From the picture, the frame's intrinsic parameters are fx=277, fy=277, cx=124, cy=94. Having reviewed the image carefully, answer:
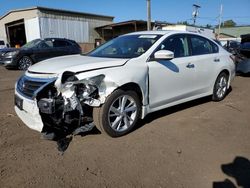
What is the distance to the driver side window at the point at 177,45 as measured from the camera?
5027 millimetres

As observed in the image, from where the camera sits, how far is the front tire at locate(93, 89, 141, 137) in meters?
3.98

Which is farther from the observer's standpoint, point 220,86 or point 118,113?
point 220,86

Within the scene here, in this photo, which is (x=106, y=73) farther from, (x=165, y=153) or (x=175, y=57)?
(x=175, y=57)

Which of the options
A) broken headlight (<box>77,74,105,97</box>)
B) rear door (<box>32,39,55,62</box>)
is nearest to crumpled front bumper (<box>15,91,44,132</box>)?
broken headlight (<box>77,74,105,97</box>)

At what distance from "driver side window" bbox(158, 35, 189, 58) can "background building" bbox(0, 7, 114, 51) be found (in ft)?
74.1

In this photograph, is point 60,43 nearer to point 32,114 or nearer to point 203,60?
point 203,60

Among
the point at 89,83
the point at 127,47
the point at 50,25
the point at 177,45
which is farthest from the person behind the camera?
the point at 50,25

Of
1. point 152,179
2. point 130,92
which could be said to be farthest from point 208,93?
point 152,179

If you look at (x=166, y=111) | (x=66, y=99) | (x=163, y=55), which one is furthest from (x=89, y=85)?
(x=166, y=111)

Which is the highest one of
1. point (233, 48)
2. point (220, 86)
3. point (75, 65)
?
point (75, 65)

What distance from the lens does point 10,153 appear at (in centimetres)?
380

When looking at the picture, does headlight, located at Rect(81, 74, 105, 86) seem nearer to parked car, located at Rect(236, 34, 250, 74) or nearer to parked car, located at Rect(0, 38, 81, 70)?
parked car, located at Rect(236, 34, 250, 74)

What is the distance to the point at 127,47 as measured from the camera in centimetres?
505

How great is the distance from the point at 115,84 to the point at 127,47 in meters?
1.29
